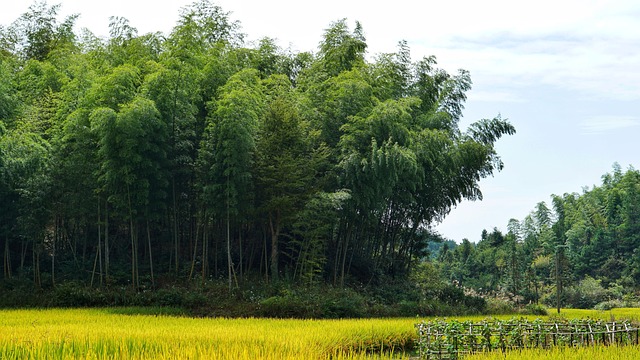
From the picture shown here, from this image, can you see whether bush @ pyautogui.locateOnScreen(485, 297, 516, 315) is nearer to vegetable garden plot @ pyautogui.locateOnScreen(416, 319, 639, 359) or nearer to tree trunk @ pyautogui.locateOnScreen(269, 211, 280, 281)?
tree trunk @ pyautogui.locateOnScreen(269, 211, 280, 281)

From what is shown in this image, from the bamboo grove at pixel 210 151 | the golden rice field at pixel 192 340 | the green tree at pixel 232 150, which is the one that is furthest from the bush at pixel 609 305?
the golden rice field at pixel 192 340

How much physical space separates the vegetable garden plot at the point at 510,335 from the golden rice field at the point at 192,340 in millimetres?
684

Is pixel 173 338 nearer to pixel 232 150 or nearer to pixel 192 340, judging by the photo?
pixel 192 340

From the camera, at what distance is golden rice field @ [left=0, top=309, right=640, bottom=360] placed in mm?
7672

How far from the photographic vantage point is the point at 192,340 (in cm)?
960

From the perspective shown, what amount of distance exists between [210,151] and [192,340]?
9630 mm

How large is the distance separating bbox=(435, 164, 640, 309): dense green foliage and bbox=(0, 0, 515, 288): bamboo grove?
22.0 m

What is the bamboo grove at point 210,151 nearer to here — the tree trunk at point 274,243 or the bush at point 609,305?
the tree trunk at point 274,243

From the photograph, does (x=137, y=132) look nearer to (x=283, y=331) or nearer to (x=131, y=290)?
(x=131, y=290)

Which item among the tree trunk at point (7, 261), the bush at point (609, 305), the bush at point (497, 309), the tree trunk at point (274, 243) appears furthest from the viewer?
the bush at point (609, 305)

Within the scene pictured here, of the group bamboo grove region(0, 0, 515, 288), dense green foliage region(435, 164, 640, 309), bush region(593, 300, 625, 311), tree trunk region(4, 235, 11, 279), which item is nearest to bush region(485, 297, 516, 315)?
bamboo grove region(0, 0, 515, 288)

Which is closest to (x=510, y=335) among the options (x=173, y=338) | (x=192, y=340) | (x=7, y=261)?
(x=192, y=340)

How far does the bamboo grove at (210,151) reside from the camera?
18.2m

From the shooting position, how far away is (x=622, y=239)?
50.6 m
